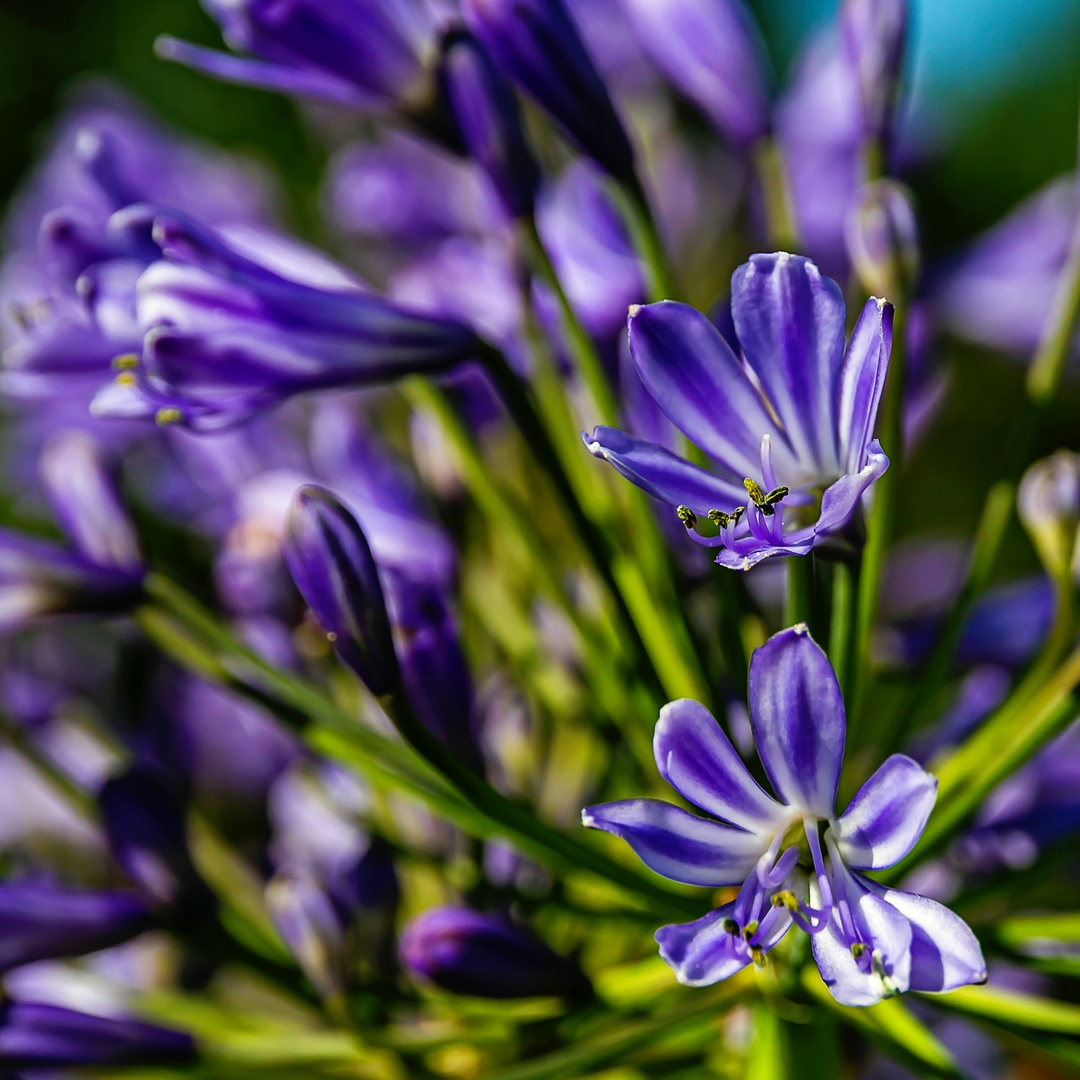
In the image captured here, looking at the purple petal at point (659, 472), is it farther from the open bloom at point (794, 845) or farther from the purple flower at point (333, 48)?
the purple flower at point (333, 48)

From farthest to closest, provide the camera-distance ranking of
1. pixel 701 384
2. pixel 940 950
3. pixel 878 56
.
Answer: pixel 878 56
pixel 701 384
pixel 940 950

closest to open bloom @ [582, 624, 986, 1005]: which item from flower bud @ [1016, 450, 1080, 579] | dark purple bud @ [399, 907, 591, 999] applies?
dark purple bud @ [399, 907, 591, 999]

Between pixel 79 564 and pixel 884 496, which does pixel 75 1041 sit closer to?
pixel 79 564

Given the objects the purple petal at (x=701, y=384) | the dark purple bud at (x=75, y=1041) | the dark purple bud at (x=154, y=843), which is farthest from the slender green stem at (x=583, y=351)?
the dark purple bud at (x=75, y=1041)

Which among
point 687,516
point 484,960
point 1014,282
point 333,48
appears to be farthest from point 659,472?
point 1014,282

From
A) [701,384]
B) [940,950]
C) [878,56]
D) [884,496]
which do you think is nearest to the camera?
[940,950]

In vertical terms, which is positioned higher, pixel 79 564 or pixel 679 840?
pixel 79 564
